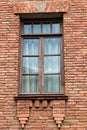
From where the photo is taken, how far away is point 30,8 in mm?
11820

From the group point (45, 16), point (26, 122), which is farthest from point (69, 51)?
point (26, 122)

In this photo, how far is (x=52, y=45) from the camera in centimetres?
1191

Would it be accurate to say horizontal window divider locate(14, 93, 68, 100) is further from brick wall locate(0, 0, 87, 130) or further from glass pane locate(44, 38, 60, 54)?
glass pane locate(44, 38, 60, 54)

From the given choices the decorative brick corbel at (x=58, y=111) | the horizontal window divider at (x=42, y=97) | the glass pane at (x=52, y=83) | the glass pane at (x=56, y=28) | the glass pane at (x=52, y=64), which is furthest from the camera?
the glass pane at (x=56, y=28)

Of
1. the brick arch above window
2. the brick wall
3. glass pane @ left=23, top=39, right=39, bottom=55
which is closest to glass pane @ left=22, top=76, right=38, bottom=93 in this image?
Answer: the brick wall

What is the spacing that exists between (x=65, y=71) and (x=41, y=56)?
0.83m

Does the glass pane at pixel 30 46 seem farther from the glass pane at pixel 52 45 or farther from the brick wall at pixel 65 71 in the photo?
the brick wall at pixel 65 71

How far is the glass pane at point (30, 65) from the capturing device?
11.7 meters

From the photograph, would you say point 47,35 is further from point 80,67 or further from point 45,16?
point 80,67

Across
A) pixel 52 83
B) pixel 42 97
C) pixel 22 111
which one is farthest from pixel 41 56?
pixel 22 111

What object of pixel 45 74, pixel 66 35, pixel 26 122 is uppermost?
pixel 66 35

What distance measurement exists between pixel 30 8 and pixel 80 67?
6.71 ft

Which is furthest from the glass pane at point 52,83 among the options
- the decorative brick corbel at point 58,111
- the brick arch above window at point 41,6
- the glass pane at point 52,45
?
the brick arch above window at point 41,6

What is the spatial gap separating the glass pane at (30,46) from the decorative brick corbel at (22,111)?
1442mm
